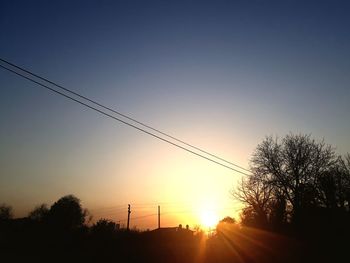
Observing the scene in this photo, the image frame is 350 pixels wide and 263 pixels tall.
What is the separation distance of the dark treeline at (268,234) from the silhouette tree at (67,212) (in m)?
41.2

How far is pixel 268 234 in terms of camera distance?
2934 cm

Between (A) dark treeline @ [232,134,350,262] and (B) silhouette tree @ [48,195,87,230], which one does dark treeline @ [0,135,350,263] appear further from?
(B) silhouette tree @ [48,195,87,230]

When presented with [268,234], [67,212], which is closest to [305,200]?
[268,234]

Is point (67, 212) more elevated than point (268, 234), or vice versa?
point (67, 212)

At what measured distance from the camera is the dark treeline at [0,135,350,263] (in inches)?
987

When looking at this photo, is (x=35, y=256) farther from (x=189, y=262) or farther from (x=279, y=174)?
(x=279, y=174)

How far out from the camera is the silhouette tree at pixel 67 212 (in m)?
82.4

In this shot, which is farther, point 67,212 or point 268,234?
point 67,212

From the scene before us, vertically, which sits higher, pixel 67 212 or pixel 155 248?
pixel 67 212

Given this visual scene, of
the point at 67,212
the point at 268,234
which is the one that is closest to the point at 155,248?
the point at 268,234

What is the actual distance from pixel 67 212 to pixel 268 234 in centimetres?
6518

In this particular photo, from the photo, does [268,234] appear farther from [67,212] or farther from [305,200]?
[67,212]

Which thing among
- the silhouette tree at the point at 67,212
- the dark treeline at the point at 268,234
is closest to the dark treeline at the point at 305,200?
the dark treeline at the point at 268,234

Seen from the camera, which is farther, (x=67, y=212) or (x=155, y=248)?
(x=67, y=212)
